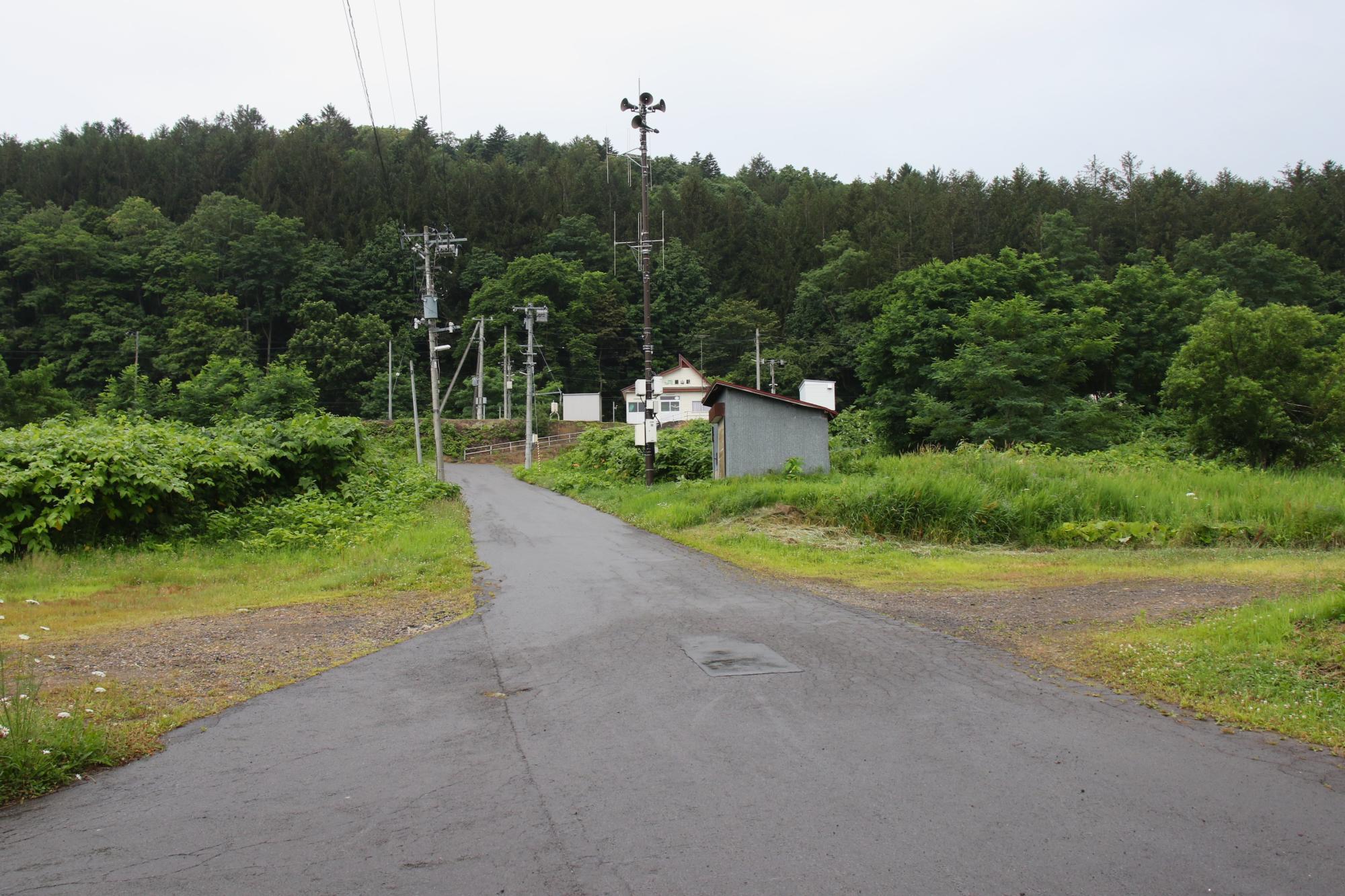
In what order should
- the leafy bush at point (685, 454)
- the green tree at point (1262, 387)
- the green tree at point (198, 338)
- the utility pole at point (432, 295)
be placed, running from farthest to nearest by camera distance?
the green tree at point (198, 338) < the utility pole at point (432, 295) < the green tree at point (1262, 387) < the leafy bush at point (685, 454)

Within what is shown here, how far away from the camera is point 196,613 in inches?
388

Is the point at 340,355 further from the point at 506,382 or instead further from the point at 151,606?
the point at 151,606

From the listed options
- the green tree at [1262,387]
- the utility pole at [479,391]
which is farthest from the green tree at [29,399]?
the green tree at [1262,387]

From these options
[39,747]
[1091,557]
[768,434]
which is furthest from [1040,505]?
[39,747]

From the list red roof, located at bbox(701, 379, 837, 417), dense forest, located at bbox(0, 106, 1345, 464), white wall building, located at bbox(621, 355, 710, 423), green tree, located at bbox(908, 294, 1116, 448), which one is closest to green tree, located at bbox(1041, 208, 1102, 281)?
dense forest, located at bbox(0, 106, 1345, 464)

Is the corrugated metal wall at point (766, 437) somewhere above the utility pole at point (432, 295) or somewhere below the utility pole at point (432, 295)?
below

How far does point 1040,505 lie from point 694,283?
249 ft

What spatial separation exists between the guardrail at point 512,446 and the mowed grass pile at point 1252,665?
185ft

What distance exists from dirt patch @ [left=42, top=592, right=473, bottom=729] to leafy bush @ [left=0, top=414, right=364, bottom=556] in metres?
6.26

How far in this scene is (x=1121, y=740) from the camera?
496 cm

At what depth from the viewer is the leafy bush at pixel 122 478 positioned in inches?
547

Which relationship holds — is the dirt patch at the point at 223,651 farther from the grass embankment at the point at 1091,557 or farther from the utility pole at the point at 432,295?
the utility pole at the point at 432,295

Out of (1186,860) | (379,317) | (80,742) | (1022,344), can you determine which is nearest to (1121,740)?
(1186,860)

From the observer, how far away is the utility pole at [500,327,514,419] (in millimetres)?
60594
